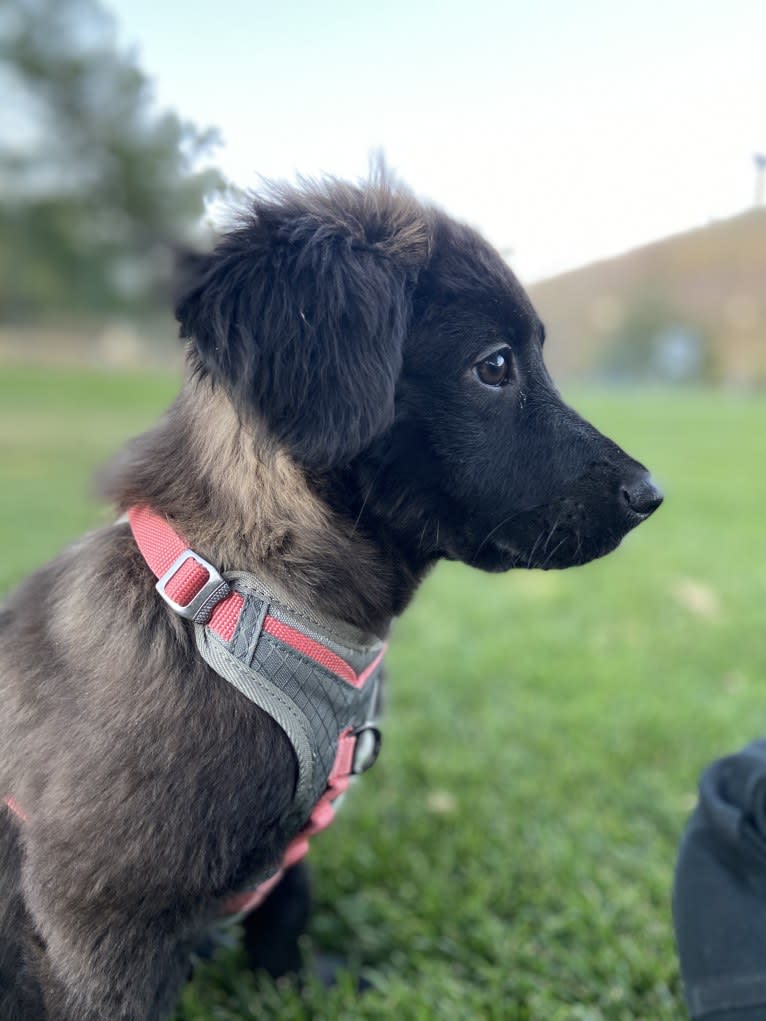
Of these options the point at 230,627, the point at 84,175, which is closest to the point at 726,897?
the point at 230,627

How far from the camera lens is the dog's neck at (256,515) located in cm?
155

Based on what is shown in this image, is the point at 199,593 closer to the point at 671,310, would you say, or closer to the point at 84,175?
the point at 84,175

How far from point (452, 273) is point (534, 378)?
273 mm

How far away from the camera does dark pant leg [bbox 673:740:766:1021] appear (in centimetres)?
170

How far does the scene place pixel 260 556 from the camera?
60.9 inches

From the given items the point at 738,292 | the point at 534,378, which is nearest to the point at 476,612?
the point at 534,378

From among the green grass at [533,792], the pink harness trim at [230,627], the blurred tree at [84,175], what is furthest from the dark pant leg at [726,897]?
the blurred tree at [84,175]

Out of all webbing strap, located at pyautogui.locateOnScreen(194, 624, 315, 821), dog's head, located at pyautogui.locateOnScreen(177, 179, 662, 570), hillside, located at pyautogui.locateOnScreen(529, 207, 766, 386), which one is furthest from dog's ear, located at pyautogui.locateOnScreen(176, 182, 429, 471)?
hillside, located at pyautogui.locateOnScreen(529, 207, 766, 386)

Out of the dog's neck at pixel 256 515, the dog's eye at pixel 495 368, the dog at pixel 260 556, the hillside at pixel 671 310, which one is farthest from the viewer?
the hillside at pixel 671 310

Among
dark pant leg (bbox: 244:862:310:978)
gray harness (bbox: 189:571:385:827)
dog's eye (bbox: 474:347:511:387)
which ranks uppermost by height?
dog's eye (bbox: 474:347:511:387)

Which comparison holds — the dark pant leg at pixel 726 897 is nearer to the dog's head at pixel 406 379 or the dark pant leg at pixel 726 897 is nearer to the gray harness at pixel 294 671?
the dog's head at pixel 406 379

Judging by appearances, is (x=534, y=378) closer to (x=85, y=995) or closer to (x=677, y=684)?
(x=85, y=995)

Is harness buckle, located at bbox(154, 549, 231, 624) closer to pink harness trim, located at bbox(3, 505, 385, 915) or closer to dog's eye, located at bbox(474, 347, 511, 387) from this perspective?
pink harness trim, located at bbox(3, 505, 385, 915)

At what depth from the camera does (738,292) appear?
774 cm
